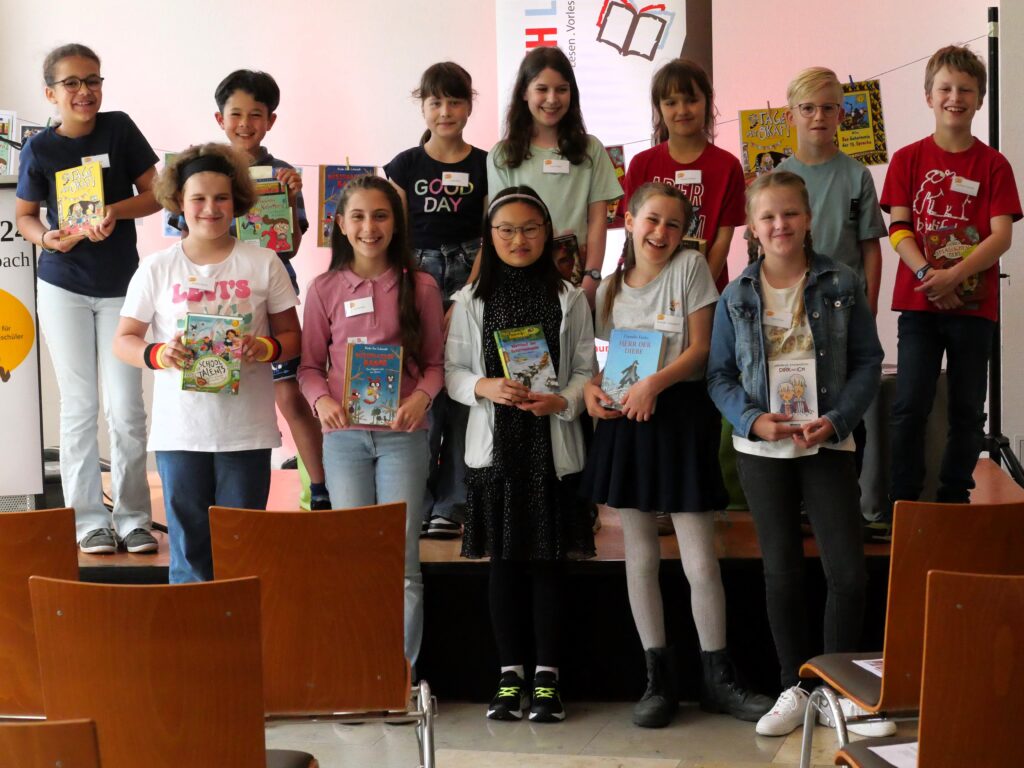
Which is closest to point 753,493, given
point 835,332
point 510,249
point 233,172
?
point 835,332

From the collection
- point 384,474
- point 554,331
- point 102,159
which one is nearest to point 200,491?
point 384,474

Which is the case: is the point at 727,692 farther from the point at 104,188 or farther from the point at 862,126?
the point at 104,188

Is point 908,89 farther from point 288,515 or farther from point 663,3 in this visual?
point 288,515

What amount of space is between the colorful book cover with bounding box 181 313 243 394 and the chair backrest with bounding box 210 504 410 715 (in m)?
0.92

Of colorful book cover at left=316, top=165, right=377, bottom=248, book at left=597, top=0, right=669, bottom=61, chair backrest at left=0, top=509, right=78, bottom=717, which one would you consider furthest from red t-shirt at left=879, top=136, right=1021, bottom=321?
chair backrest at left=0, top=509, right=78, bottom=717

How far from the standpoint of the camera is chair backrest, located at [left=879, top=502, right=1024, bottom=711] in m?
2.29

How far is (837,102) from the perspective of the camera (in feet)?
12.4

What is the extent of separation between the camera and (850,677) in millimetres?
2457

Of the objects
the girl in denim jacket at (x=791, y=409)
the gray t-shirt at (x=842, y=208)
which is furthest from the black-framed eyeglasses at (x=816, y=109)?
the girl in denim jacket at (x=791, y=409)

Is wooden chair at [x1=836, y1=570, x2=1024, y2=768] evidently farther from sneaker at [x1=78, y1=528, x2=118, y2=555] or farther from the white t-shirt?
sneaker at [x1=78, y1=528, x2=118, y2=555]

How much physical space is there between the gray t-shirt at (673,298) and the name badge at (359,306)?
2.45ft

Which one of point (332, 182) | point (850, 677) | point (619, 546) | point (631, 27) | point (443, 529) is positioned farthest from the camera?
point (631, 27)

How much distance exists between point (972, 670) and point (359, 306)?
214 centimetres

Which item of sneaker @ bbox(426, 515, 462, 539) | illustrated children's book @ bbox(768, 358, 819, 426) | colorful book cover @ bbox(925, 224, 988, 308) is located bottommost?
sneaker @ bbox(426, 515, 462, 539)
